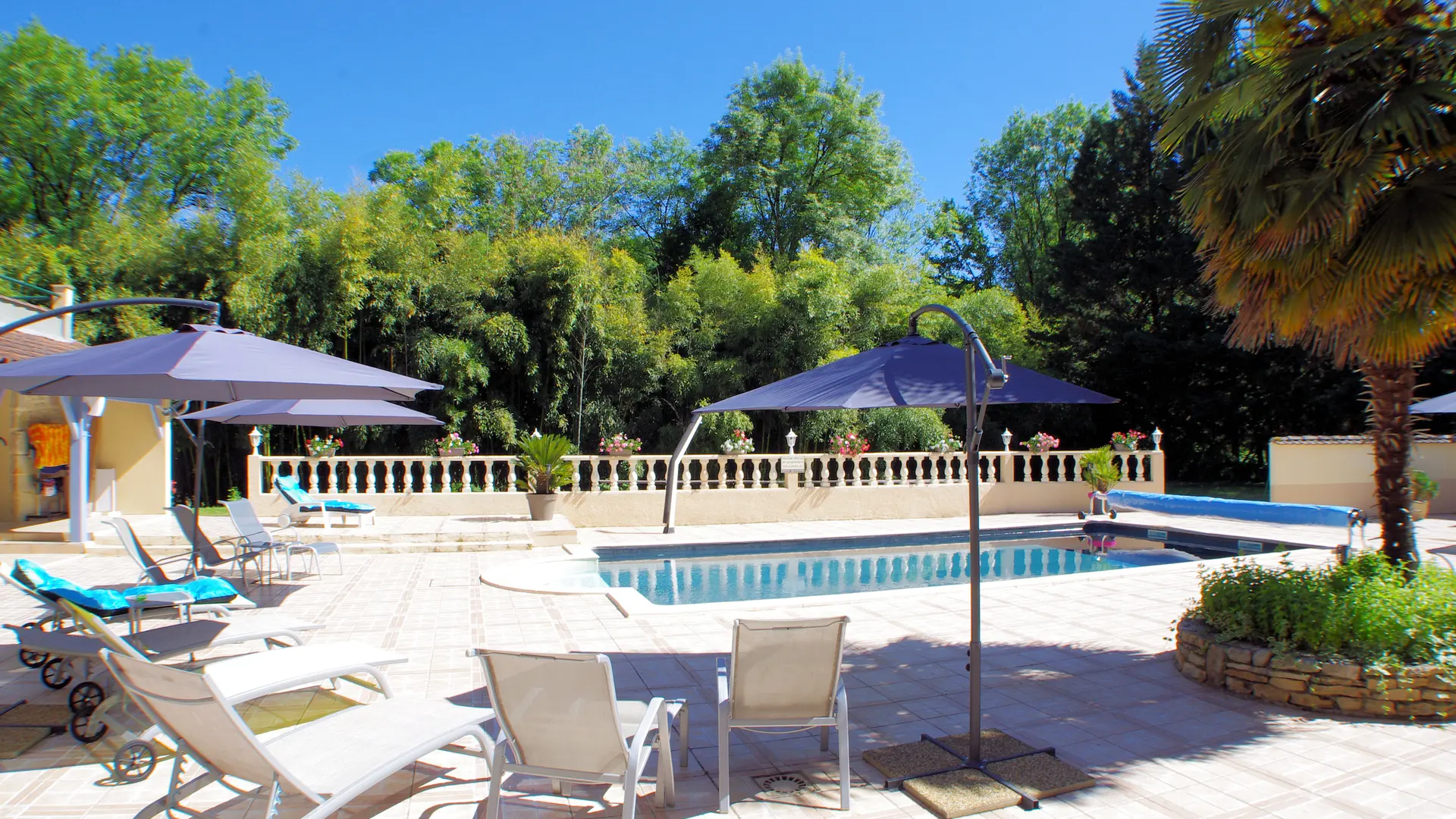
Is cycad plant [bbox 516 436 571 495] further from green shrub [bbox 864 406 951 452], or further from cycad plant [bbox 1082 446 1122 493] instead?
cycad plant [bbox 1082 446 1122 493]

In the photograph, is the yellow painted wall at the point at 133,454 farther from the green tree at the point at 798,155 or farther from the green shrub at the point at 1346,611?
the green tree at the point at 798,155

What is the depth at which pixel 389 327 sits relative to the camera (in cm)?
1430

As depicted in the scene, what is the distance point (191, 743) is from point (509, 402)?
1298 cm

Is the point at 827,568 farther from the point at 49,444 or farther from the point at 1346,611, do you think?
the point at 49,444

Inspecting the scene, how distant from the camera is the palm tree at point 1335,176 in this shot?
4.22 meters

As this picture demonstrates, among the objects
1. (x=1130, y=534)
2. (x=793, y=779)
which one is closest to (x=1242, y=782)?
(x=793, y=779)

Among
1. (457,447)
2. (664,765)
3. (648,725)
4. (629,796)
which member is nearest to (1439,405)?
(664,765)

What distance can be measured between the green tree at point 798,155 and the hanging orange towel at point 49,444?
1554 centimetres

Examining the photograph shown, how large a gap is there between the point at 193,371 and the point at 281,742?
8.26ft

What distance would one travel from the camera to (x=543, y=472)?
11.4m

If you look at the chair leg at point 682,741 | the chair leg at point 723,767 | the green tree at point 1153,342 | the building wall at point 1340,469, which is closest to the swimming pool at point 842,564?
the building wall at point 1340,469

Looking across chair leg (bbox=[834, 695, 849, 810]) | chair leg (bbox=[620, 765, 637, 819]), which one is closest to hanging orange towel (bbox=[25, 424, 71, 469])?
chair leg (bbox=[620, 765, 637, 819])

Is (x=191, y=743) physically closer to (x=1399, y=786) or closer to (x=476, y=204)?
(x=1399, y=786)

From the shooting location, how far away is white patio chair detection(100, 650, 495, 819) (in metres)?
2.63
